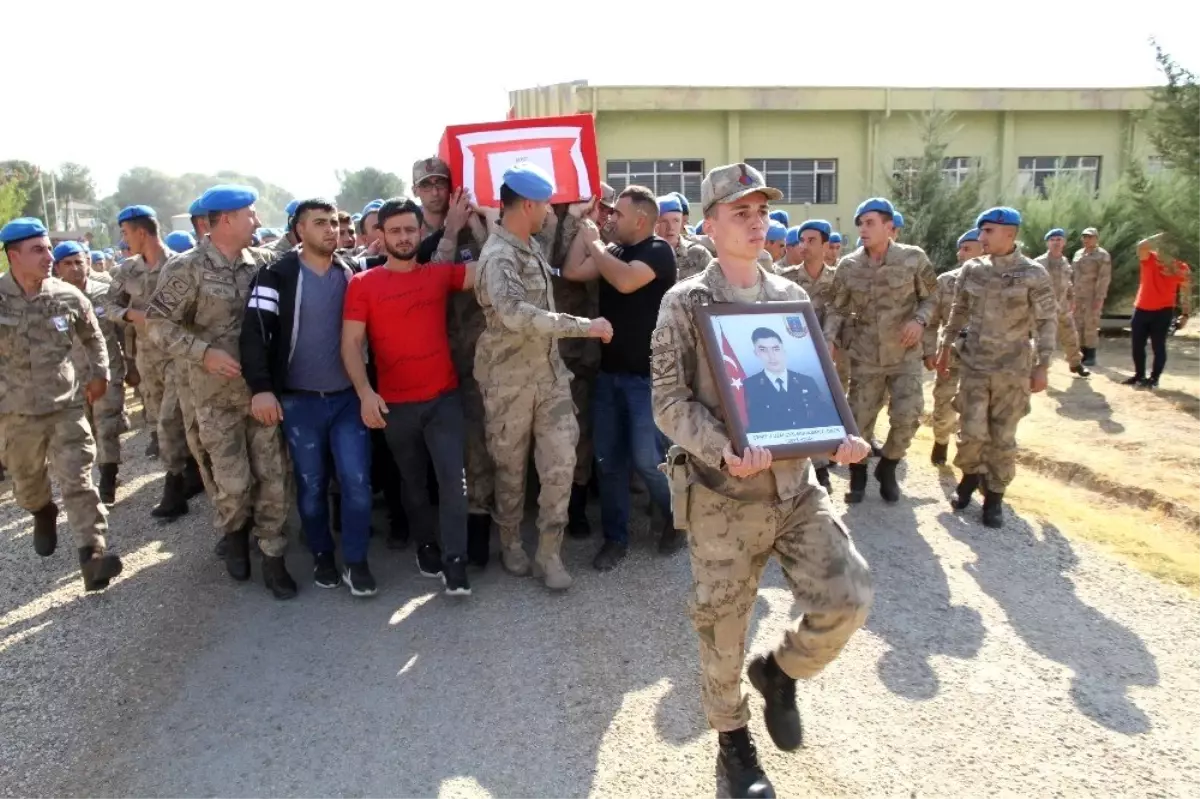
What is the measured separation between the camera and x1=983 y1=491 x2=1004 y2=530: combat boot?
615 cm

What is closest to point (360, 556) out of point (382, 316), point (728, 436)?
point (382, 316)

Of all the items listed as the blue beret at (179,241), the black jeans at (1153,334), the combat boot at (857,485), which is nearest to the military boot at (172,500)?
the blue beret at (179,241)

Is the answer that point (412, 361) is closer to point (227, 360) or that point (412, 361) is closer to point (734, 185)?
point (227, 360)

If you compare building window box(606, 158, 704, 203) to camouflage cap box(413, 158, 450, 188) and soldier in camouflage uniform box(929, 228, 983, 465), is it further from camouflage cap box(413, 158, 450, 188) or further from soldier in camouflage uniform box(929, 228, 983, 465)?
camouflage cap box(413, 158, 450, 188)

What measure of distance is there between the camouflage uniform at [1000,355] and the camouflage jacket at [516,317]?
10.9 ft

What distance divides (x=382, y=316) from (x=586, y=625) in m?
1.98

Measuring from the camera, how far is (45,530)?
573 cm

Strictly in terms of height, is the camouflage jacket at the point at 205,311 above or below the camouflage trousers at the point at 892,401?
above

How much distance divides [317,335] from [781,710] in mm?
3121

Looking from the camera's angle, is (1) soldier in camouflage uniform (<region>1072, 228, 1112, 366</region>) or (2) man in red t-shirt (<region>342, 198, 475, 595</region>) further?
(1) soldier in camouflage uniform (<region>1072, 228, 1112, 366</region>)

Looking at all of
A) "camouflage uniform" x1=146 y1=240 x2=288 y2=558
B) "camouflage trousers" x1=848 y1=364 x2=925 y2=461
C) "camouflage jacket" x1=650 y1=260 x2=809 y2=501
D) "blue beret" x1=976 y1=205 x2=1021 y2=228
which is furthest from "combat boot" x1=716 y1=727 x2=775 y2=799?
"blue beret" x1=976 y1=205 x2=1021 y2=228

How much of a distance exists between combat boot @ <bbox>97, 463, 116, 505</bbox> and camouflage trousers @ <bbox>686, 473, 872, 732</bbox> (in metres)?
5.95

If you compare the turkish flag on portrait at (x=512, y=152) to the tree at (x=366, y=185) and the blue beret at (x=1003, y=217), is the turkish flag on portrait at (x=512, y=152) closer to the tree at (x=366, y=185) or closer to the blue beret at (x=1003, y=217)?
the blue beret at (x=1003, y=217)

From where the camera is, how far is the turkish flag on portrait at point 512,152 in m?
5.27
